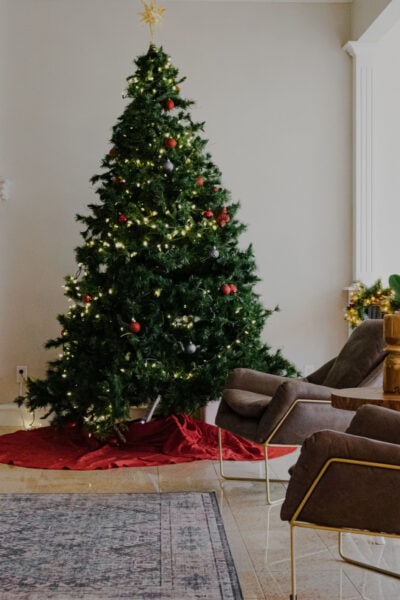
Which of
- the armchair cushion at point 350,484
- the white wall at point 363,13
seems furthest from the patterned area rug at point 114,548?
the white wall at point 363,13

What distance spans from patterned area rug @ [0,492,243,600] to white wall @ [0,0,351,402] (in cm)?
300

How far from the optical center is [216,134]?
25.3 feet

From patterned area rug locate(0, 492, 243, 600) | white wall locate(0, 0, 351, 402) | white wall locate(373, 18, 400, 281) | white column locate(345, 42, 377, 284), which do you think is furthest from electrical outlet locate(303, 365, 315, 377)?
patterned area rug locate(0, 492, 243, 600)

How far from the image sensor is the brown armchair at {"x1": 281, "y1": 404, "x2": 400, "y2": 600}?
289 centimetres

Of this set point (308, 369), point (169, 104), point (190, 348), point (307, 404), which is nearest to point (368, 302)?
point (308, 369)

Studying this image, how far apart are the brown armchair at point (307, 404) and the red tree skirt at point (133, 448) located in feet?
3.35

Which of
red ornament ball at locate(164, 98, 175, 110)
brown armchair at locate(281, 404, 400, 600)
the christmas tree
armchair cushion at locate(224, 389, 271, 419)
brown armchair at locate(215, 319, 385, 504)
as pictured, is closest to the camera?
brown armchair at locate(281, 404, 400, 600)

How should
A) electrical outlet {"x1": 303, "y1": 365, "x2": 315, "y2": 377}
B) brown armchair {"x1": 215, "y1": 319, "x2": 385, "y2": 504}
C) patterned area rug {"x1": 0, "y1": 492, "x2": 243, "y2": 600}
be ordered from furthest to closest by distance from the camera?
electrical outlet {"x1": 303, "y1": 365, "x2": 315, "y2": 377} < brown armchair {"x1": 215, "y1": 319, "x2": 385, "y2": 504} < patterned area rug {"x1": 0, "y1": 492, "x2": 243, "y2": 600}

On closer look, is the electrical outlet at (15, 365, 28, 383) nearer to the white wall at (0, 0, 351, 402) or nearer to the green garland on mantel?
the white wall at (0, 0, 351, 402)

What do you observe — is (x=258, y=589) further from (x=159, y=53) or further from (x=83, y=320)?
(x=159, y=53)

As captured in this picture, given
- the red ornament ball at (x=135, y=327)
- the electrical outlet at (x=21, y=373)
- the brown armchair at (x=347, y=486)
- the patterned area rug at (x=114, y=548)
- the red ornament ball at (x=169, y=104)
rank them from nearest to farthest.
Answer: the brown armchair at (x=347, y=486) < the patterned area rug at (x=114, y=548) < the red ornament ball at (x=135, y=327) < the red ornament ball at (x=169, y=104) < the electrical outlet at (x=21, y=373)

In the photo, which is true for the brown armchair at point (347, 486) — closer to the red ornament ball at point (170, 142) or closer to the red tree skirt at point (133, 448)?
the red tree skirt at point (133, 448)

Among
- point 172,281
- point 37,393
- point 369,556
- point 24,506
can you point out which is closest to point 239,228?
point 172,281

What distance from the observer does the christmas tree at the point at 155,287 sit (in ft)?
20.5
